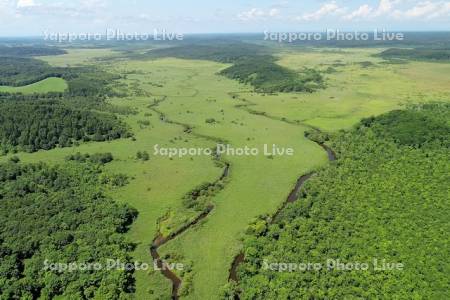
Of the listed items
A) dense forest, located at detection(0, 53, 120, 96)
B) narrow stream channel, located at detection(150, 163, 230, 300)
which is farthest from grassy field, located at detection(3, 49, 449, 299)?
dense forest, located at detection(0, 53, 120, 96)

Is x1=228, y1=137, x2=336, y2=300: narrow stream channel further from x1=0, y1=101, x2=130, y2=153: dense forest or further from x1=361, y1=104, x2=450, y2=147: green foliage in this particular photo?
x1=0, y1=101, x2=130, y2=153: dense forest

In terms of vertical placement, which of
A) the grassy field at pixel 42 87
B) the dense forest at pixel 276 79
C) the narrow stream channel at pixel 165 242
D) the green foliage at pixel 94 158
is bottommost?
the narrow stream channel at pixel 165 242

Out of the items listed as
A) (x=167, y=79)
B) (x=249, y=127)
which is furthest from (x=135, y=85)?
(x=249, y=127)

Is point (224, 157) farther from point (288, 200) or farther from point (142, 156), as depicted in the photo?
point (288, 200)

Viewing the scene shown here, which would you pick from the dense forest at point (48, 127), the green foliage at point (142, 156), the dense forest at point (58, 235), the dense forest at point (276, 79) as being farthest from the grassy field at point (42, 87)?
the dense forest at point (58, 235)

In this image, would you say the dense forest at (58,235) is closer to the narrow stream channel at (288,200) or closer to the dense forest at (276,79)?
the narrow stream channel at (288,200)

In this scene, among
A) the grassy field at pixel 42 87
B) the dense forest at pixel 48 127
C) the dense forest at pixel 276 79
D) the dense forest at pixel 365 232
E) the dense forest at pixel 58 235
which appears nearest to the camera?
the dense forest at pixel 365 232

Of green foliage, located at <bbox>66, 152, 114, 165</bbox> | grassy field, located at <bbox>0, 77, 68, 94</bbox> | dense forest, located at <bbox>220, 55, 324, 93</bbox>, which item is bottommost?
green foliage, located at <bbox>66, 152, 114, 165</bbox>
